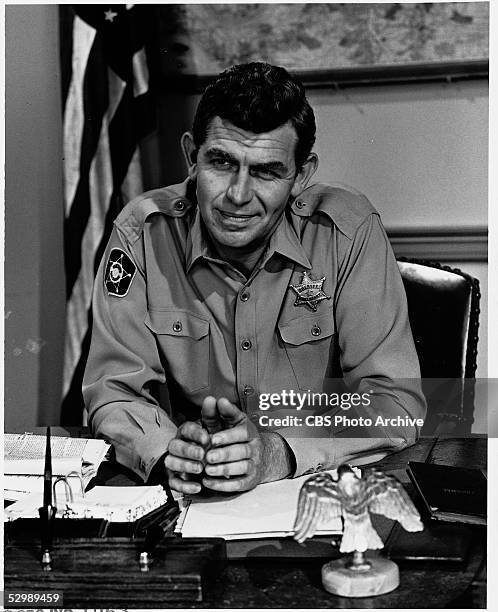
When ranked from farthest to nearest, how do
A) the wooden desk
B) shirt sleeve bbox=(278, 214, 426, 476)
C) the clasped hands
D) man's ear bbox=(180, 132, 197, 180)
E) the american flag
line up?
1. the american flag
2. man's ear bbox=(180, 132, 197, 180)
3. shirt sleeve bbox=(278, 214, 426, 476)
4. the clasped hands
5. the wooden desk

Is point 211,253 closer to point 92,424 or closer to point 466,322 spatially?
point 92,424

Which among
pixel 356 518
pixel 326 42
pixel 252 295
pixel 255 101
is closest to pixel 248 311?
pixel 252 295

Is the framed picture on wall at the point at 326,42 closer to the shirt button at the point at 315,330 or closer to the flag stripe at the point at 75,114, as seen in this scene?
the flag stripe at the point at 75,114

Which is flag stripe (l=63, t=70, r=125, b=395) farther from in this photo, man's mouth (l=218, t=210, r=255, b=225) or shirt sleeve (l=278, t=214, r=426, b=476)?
shirt sleeve (l=278, t=214, r=426, b=476)

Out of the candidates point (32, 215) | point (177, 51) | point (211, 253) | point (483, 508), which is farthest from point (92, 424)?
point (177, 51)

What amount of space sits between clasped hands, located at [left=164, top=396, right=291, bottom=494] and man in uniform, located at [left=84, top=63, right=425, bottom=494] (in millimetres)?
131

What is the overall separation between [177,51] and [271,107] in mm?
465

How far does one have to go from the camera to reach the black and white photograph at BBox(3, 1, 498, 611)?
137cm

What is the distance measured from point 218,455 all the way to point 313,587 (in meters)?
0.32

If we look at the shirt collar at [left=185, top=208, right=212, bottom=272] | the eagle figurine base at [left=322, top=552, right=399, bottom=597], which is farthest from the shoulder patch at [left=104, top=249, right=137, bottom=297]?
the eagle figurine base at [left=322, top=552, right=399, bottom=597]

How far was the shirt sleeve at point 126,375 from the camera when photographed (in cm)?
151

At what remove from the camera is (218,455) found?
53.1 inches

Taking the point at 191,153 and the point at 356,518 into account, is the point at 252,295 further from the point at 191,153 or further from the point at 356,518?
the point at 356,518

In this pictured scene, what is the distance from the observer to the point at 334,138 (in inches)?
75.2
